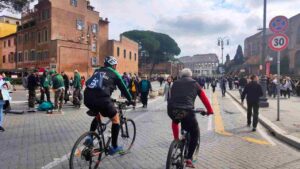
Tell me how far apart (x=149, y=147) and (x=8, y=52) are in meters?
67.1

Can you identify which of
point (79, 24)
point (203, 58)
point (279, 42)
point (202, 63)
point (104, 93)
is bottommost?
point (104, 93)

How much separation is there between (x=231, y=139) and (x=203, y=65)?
15200cm

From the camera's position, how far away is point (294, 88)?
1227 inches

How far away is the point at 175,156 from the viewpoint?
502 cm

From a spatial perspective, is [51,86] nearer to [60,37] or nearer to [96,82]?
[96,82]

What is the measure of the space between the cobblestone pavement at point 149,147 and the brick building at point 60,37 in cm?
3790

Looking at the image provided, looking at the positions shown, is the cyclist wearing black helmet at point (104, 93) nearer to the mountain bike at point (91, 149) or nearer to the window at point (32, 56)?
the mountain bike at point (91, 149)

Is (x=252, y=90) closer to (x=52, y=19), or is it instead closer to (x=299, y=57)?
(x=52, y=19)

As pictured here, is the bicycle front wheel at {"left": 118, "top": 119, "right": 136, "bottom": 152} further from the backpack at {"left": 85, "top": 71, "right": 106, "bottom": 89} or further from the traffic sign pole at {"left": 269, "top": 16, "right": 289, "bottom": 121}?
the traffic sign pole at {"left": 269, "top": 16, "right": 289, "bottom": 121}

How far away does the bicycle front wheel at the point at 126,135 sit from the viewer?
6.65m

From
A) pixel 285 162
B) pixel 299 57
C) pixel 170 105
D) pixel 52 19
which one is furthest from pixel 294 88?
pixel 299 57

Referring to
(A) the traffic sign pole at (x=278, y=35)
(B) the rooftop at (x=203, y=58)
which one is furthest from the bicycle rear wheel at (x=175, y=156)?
(B) the rooftop at (x=203, y=58)

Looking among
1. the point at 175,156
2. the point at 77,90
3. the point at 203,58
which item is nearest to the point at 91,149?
the point at 175,156

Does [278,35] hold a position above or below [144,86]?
above
